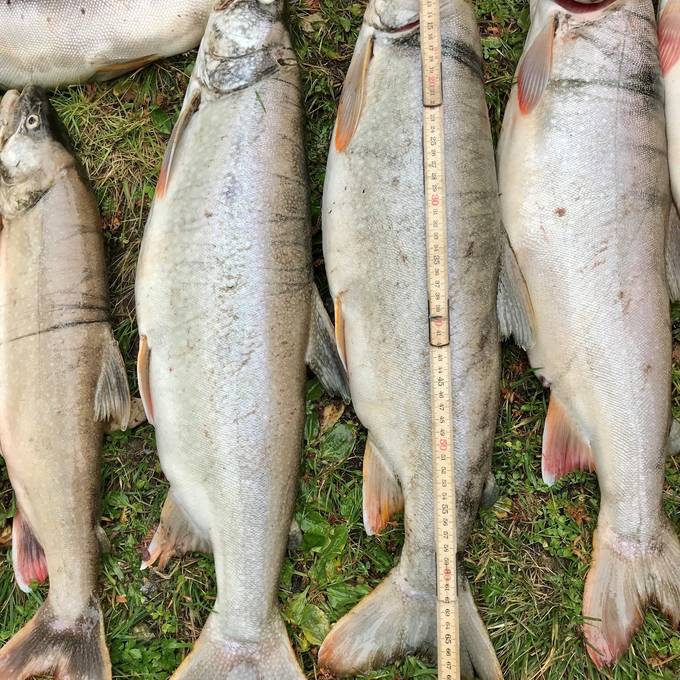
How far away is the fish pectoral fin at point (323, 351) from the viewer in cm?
309

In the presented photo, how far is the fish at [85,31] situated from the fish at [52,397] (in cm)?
44

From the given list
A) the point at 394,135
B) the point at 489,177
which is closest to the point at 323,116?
the point at 394,135

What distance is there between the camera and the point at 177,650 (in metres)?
3.30

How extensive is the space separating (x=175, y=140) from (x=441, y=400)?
1711 mm

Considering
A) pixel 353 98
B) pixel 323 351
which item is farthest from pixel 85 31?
pixel 323 351

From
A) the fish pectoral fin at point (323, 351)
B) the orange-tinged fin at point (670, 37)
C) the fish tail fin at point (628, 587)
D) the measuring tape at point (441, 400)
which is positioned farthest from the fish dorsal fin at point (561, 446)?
the orange-tinged fin at point (670, 37)

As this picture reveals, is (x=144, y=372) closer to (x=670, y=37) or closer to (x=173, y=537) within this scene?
(x=173, y=537)

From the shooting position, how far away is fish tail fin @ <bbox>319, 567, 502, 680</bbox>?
9.89 ft

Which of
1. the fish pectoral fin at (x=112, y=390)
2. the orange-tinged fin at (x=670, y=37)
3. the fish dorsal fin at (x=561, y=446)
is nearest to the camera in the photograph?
the fish pectoral fin at (x=112, y=390)

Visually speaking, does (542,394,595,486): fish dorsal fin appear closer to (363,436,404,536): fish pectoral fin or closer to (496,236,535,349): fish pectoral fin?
(496,236,535,349): fish pectoral fin

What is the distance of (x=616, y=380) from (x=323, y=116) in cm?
204

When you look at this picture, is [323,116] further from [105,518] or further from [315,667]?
[315,667]

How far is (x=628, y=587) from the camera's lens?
3160 mm

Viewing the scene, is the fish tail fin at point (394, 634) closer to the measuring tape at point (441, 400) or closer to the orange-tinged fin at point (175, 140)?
the measuring tape at point (441, 400)
